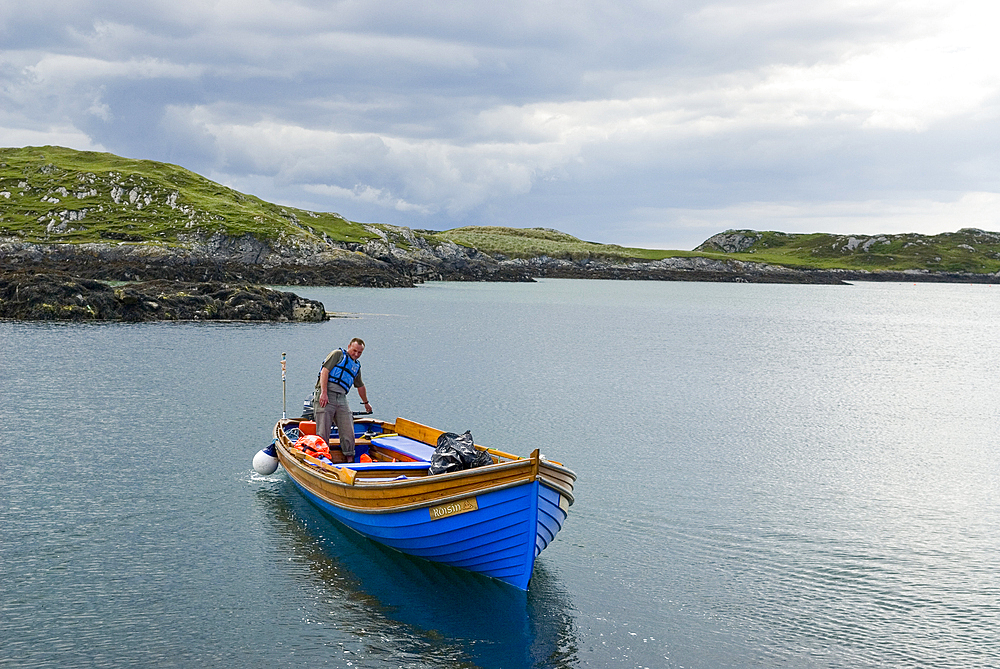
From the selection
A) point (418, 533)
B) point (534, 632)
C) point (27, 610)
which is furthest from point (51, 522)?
point (534, 632)

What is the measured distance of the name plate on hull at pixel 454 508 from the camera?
1247 cm

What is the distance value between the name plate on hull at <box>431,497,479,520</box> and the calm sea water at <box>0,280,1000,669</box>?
4.61 feet

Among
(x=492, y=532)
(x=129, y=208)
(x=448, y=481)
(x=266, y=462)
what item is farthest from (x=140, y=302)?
(x=129, y=208)

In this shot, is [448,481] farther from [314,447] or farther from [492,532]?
[314,447]

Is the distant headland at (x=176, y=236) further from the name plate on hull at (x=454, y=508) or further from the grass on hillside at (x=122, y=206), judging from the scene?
the name plate on hull at (x=454, y=508)

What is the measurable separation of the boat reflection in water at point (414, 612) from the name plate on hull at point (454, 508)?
1387 millimetres

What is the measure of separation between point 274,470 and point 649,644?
11.0 m

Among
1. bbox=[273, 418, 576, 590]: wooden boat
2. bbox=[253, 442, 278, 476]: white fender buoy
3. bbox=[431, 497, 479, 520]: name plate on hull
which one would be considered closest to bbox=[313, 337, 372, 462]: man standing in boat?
bbox=[273, 418, 576, 590]: wooden boat

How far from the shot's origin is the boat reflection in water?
11.2 m

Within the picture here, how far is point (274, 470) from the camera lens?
19.4 m

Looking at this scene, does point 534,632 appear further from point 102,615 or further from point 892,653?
point 102,615

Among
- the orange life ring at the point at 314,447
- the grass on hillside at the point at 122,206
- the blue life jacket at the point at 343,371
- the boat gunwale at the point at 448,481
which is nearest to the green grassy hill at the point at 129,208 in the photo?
the grass on hillside at the point at 122,206

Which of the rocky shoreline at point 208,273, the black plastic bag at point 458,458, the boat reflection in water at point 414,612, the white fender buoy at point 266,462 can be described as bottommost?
the boat reflection in water at point 414,612

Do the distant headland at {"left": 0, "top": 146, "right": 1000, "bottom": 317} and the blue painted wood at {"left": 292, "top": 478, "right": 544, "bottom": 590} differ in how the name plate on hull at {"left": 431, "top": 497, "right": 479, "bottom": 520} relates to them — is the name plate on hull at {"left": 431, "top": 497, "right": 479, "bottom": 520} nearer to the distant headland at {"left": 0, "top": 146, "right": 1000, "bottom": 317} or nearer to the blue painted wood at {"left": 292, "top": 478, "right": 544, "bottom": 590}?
the blue painted wood at {"left": 292, "top": 478, "right": 544, "bottom": 590}
